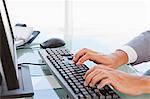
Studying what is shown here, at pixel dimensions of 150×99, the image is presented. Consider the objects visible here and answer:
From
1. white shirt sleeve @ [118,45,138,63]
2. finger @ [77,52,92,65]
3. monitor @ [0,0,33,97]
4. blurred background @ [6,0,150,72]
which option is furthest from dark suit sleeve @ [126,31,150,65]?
blurred background @ [6,0,150,72]

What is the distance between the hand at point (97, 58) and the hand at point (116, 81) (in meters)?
0.21

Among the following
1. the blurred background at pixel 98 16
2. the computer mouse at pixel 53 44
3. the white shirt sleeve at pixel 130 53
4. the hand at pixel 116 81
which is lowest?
the blurred background at pixel 98 16

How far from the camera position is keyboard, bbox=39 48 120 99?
0.84 m

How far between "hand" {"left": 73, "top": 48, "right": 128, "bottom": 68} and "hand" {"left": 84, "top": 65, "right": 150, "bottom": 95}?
21 centimetres

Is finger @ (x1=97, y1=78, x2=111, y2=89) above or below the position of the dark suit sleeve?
above

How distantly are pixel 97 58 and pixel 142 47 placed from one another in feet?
0.90

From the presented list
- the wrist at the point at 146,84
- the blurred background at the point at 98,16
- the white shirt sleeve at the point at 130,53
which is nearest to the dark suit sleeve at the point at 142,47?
the white shirt sleeve at the point at 130,53

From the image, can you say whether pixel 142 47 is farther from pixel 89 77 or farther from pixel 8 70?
pixel 8 70

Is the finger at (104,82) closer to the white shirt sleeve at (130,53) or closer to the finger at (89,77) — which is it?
the finger at (89,77)

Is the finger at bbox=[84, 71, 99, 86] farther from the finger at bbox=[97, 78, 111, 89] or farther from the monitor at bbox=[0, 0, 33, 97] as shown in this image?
the monitor at bbox=[0, 0, 33, 97]

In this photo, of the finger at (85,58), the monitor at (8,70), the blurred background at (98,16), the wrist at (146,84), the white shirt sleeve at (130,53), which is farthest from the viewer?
the blurred background at (98,16)

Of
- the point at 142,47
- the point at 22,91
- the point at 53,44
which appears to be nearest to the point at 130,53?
the point at 142,47

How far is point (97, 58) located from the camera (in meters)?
1.19

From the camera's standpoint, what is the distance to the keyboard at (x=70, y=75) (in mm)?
836
